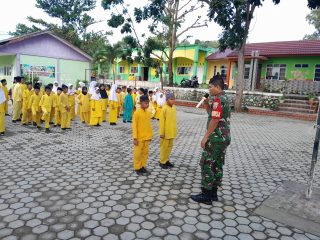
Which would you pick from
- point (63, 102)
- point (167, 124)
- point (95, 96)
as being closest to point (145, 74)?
point (95, 96)

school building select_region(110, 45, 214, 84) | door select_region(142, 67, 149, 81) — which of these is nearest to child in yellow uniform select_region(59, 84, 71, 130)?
school building select_region(110, 45, 214, 84)

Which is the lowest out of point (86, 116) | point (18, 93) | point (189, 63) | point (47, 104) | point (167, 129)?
point (86, 116)

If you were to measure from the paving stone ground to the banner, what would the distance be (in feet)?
41.9

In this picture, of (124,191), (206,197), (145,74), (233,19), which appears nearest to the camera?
(206,197)

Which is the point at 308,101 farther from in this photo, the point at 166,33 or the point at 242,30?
the point at 166,33

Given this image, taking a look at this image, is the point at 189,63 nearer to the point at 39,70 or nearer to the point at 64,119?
the point at 39,70

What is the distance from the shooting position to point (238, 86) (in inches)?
680

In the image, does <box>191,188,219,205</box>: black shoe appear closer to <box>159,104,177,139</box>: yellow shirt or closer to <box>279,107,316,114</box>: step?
<box>159,104,177,139</box>: yellow shirt

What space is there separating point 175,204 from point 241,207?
0.93m

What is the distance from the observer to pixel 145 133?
16.5ft

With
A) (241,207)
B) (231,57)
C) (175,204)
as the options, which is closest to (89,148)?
(175,204)

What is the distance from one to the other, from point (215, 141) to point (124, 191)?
5.23 ft

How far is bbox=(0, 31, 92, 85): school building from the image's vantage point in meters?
18.1

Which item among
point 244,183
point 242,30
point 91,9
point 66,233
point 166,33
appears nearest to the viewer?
point 66,233
